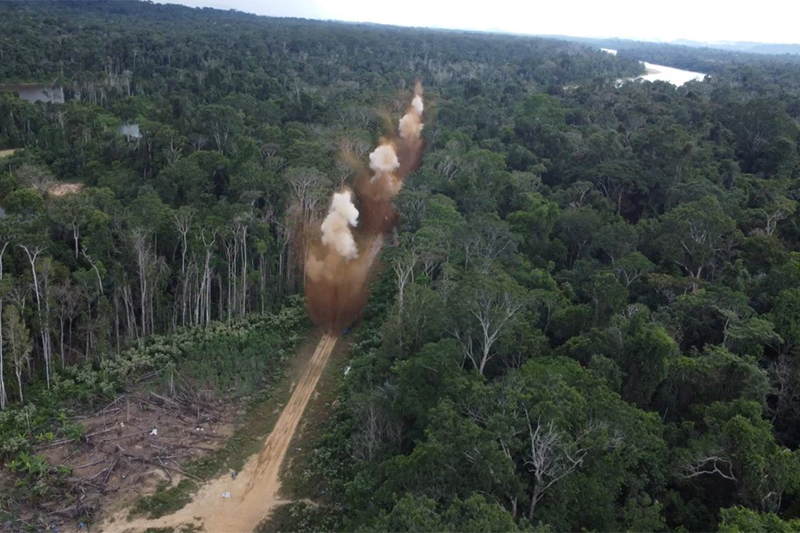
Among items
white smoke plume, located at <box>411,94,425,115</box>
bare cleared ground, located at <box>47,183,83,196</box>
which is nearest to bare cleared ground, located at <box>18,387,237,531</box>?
bare cleared ground, located at <box>47,183,83,196</box>

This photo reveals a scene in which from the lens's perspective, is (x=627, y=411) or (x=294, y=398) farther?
(x=294, y=398)

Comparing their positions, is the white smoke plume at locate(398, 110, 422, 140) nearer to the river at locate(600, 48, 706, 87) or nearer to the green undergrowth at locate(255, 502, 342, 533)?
the green undergrowth at locate(255, 502, 342, 533)

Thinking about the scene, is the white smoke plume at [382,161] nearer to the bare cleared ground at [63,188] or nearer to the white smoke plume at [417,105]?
the white smoke plume at [417,105]

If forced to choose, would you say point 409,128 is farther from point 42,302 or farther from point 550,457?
point 550,457

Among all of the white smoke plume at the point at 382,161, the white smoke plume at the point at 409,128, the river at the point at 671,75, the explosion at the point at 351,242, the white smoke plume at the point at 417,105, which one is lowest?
the explosion at the point at 351,242

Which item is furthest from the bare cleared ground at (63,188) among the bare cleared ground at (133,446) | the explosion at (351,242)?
the bare cleared ground at (133,446)

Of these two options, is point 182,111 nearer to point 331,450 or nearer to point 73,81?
point 73,81

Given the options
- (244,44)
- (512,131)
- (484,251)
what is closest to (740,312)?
(484,251)
